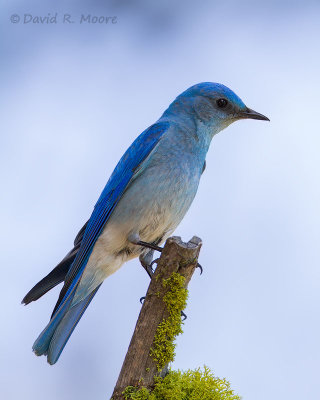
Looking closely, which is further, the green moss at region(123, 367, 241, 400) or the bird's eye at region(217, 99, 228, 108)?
the bird's eye at region(217, 99, 228, 108)

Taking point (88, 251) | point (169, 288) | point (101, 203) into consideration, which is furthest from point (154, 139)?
point (169, 288)

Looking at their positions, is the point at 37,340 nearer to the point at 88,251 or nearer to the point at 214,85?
the point at 88,251

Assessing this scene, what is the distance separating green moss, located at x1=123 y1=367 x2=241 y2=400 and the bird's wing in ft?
4.00

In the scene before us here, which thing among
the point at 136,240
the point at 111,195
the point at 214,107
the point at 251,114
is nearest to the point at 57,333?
the point at 136,240

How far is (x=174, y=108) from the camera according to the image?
507 centimetres

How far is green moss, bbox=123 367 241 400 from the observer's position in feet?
10.5

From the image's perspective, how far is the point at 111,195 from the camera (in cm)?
446

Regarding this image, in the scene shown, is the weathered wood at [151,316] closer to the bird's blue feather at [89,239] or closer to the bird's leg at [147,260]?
the bird's blue feather at [89,239]

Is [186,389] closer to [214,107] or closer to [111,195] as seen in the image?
[111,195]

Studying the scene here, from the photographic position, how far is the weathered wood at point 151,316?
10.6 ft

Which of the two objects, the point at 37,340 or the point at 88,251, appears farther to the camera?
the point at 88,251

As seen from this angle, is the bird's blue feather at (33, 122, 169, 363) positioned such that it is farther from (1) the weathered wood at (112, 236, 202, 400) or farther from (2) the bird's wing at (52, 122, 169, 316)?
(1) the weathered wood at (112, 236, 202, 400)

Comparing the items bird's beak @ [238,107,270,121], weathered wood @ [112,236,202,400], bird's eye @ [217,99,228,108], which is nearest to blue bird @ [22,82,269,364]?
bird's eye @ [217,99,228,108]

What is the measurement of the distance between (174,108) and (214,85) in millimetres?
403
